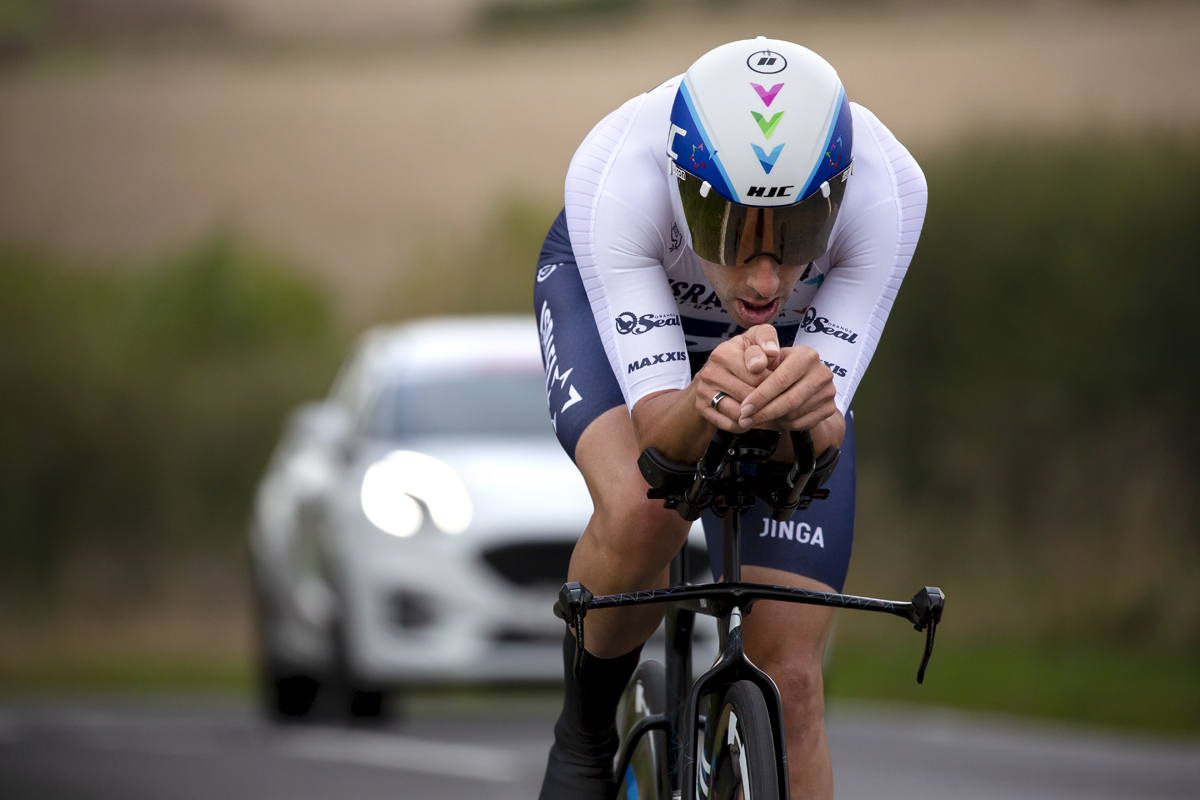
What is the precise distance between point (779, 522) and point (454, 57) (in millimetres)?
14185

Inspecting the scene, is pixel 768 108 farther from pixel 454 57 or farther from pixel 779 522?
pixel 454 57

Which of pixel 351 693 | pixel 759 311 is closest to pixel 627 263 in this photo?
pixel 759 311

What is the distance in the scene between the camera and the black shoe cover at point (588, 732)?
141 inches

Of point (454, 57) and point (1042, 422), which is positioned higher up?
point (454, 57)

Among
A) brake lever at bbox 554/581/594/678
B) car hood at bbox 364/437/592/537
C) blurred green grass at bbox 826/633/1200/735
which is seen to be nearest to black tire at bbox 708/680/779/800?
brake lever at bbox 554/581/594/678

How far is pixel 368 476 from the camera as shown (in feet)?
27.1

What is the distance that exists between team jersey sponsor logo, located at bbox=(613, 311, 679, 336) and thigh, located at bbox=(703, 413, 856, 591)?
17.7 inches

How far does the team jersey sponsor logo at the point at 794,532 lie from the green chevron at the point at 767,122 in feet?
2.88

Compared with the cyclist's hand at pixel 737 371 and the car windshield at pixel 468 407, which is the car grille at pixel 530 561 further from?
the cyclist's hand at pixel 737 371

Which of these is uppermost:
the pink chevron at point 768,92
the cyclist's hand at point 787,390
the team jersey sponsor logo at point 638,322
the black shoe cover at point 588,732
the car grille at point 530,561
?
the pink chevron at point 768,92

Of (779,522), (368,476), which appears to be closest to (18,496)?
(368,476)

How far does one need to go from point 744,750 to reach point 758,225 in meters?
0.90

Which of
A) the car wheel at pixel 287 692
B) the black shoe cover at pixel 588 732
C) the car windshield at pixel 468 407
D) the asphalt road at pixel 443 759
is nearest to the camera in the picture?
the black shoe cover at pixel 588 732

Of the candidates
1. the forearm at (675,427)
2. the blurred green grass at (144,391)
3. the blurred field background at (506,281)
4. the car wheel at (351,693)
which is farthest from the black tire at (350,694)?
the blurred green grass at (144,391)
